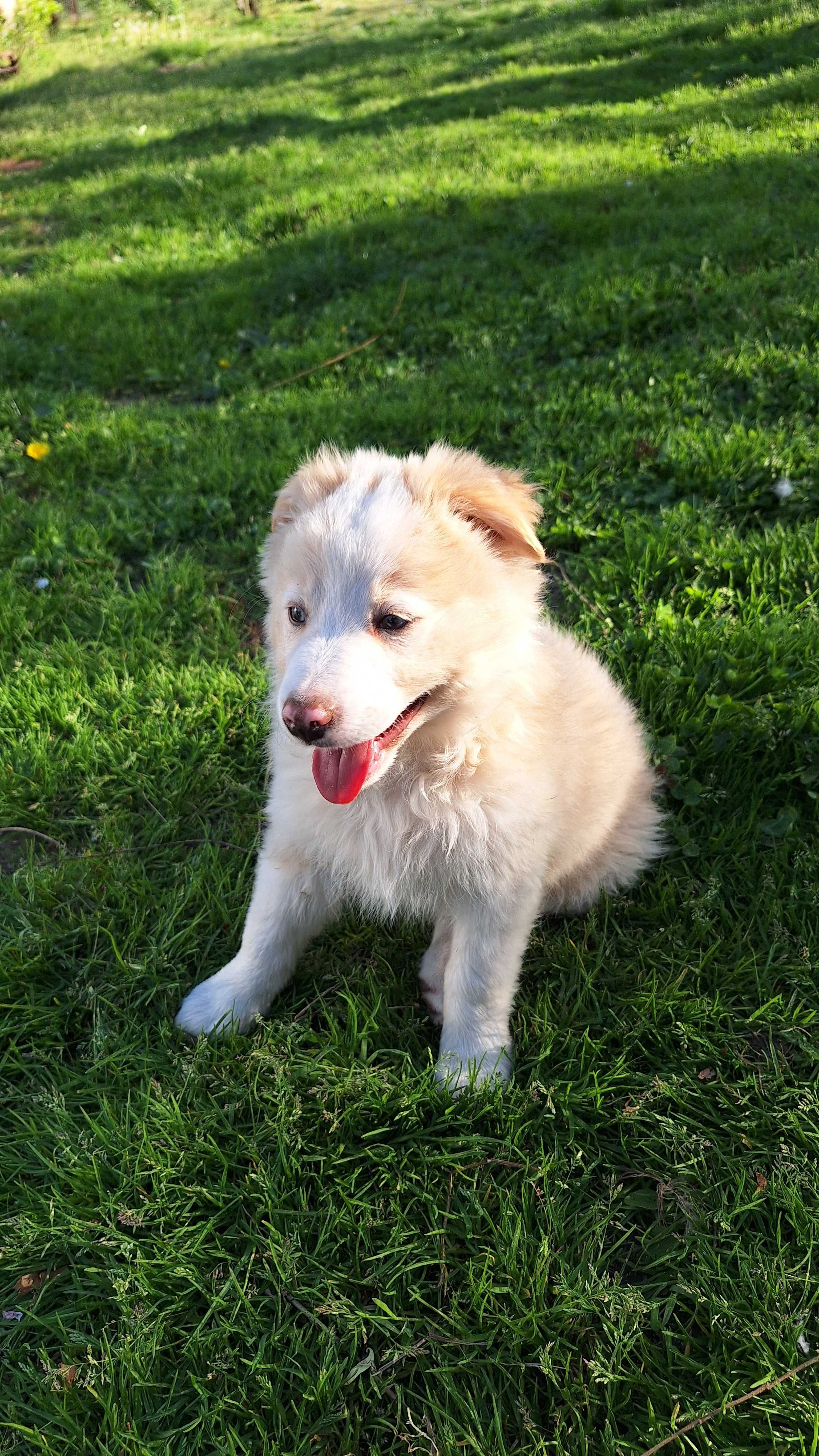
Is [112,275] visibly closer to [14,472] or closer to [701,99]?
[14,472]

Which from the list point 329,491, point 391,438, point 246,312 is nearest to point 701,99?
point 246,312

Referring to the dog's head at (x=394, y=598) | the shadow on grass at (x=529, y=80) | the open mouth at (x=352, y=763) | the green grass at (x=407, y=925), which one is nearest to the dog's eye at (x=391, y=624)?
the dog's head at (x=394, y=598)

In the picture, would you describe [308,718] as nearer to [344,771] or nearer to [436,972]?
[344,771]

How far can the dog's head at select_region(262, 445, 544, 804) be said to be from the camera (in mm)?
1553

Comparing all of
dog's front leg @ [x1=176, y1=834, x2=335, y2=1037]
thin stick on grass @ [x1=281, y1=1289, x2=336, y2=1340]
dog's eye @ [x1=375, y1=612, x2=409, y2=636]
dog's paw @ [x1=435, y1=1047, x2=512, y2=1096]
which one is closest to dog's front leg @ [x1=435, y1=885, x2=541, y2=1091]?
dog's paw @ [x1=435, y1=1047, x2=512, y2=1096]

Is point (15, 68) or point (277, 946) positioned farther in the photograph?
point (15, 68)

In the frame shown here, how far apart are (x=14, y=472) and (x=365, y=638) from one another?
9.96 feet

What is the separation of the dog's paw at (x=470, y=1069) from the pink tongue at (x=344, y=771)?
25.1 inches

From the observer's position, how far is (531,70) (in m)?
8.65

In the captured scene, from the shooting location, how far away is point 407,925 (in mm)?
2209

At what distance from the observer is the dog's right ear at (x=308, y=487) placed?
182 cm

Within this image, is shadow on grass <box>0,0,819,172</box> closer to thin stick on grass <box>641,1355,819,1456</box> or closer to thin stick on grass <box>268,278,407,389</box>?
thin stick on grass <box>268,278,407,389</box>

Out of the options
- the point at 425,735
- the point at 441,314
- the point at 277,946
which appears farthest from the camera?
the point at 441,314

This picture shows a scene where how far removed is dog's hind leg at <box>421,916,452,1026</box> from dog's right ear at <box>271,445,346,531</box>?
975 mm
